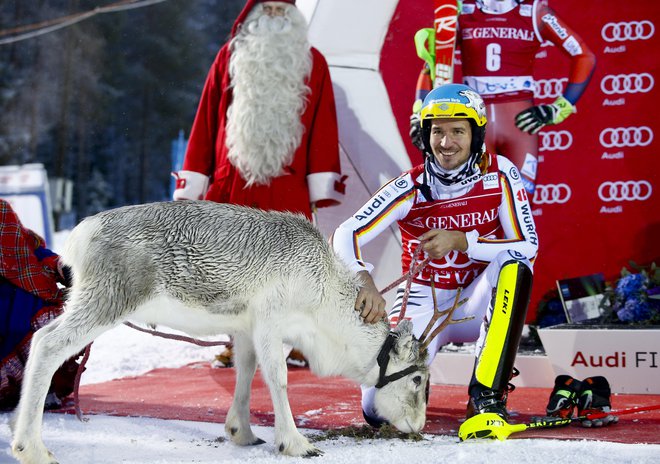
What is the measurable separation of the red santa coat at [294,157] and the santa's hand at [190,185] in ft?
0.13

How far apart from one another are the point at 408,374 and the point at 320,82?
7.88 ft

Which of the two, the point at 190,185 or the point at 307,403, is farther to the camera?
the point at 190,185

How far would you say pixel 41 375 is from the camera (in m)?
2.31

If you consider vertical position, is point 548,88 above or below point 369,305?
above

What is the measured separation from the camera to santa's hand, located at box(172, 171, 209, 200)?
175 inches

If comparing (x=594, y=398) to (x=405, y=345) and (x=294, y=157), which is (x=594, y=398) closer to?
(x=405, y=345)

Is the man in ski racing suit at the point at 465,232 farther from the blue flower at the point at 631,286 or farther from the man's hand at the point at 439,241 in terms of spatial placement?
the blue flower at the point at 631,286

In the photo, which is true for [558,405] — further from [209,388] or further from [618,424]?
[209,388]

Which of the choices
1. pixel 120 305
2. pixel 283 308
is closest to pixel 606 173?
pixel 283 308

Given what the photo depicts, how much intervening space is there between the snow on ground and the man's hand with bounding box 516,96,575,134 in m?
2.05

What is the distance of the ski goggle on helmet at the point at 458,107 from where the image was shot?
10.0ft

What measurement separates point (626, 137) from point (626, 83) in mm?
322

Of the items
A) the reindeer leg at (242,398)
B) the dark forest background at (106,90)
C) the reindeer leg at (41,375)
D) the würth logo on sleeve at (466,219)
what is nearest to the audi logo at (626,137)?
the würth logo on sleeve at (466,219)

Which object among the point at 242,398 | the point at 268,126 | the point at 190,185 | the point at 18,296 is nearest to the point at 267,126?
the point at 268,126
